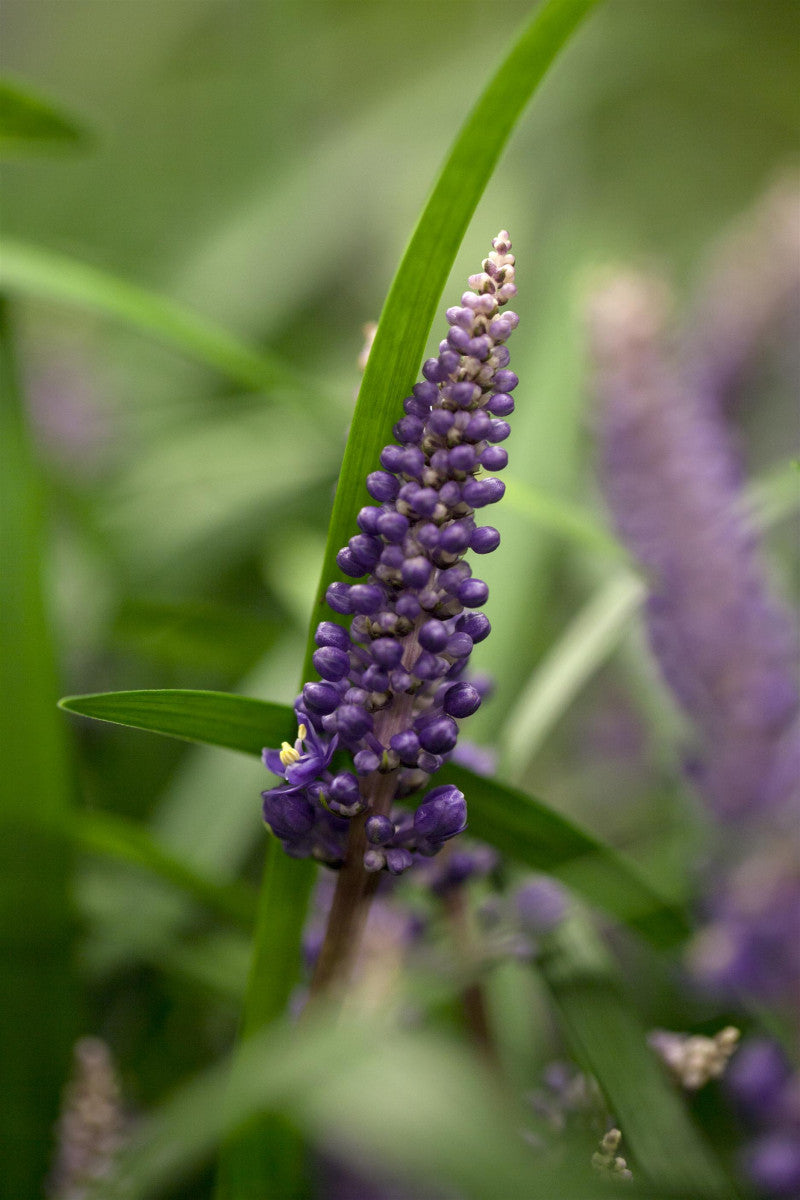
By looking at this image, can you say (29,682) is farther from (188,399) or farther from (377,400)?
(188,399)

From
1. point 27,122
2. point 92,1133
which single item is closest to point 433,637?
point 92,1133

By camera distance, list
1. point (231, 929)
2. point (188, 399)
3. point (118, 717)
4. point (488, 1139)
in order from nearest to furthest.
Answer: point (488, 1139)
point (118, 717)
point (231, 929)
point (188, 399)

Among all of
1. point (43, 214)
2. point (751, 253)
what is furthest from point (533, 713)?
point (43, 214)

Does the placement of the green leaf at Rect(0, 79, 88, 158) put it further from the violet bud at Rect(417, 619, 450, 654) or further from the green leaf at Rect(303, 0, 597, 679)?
the violet bud at Rect(417, 619, 450, 654)

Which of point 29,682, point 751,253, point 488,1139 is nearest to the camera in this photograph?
point 488,1139

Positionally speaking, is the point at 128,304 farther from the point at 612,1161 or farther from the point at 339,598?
the point at 612,1161

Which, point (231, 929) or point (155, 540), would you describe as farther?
point (155, 540)
